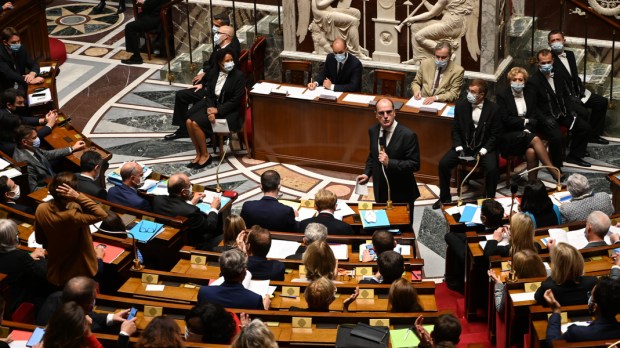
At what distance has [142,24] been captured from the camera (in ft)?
46.5

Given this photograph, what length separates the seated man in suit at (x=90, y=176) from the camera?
28.7 feet

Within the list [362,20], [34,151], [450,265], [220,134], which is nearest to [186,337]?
[450,265]

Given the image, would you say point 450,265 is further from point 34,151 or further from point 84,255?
point 34,151

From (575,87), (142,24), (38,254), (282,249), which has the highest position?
(142,24)

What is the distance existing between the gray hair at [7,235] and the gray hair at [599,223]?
414cm

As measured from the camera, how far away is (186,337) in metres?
6.00

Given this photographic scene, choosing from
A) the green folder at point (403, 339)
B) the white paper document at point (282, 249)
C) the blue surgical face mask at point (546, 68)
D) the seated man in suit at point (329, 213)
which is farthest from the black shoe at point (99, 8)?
the green folder at point (403, 339)

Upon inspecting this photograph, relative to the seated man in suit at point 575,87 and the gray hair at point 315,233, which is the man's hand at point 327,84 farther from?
the gray hair at point 315,233

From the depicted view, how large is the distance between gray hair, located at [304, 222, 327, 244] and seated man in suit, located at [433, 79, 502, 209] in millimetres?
2698

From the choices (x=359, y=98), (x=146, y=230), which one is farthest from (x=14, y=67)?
(x=146, y=230)

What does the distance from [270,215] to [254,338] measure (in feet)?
9.76

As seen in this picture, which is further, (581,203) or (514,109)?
(514,109)

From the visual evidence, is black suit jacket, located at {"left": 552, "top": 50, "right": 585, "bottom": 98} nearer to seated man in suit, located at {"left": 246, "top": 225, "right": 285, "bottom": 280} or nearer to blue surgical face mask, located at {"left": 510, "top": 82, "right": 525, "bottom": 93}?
blue surgical face mask, located at {"left": 510, "top": 82, "right": 525, "bottom": 93}

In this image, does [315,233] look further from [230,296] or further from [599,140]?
[599,140]
